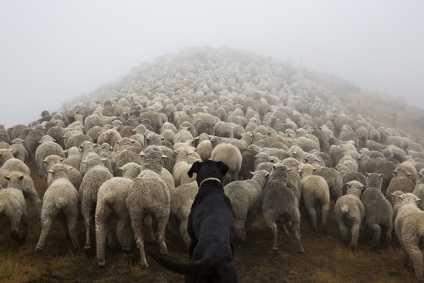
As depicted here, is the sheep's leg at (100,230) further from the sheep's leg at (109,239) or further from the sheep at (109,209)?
the sheep's leg at (109,239)

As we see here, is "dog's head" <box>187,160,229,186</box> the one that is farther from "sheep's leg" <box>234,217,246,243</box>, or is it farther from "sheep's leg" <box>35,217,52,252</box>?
"sheep's leg" <box>35,217,52,252</box>

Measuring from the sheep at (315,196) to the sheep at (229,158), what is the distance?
8.53 ft

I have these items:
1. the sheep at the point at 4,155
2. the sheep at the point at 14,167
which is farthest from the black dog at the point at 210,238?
the sheep at the point at 4,155

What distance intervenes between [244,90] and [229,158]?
889 inches

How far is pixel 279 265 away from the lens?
8633 mm

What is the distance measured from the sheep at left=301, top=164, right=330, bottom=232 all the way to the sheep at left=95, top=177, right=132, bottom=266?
543cm

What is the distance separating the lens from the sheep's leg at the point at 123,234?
319 inches

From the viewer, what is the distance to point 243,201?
9.27 metres

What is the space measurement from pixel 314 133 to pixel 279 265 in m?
12.3


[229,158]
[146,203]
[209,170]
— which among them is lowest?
[229,158]

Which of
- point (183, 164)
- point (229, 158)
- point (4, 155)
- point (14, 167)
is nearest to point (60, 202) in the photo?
point (14, 167)

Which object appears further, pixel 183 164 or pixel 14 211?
pixel 183 164

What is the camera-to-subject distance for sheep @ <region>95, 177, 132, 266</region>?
304 inches

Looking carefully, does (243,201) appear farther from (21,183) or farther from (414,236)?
(21,183)
